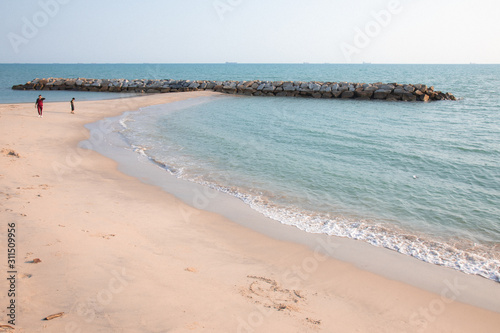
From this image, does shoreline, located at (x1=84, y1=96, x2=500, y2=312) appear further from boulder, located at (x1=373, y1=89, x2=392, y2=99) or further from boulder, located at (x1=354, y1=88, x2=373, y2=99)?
boulder, located at (x1=373, y1=89, x2=392, y2=99)

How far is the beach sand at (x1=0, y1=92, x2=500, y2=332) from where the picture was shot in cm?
502

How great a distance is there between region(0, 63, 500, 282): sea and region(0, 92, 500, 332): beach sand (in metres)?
1.52

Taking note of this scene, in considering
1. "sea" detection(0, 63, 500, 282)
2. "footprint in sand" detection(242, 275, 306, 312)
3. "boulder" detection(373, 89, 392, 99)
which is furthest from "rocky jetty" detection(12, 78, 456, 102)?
"footprint in sand" detection(242, 275, 306, 312)

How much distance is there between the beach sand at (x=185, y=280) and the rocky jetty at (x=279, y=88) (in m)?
33.0

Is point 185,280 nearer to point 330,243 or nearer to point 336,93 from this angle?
point 330,243

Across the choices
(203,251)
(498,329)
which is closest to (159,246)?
(203,251)

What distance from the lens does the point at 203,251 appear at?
7336 mm

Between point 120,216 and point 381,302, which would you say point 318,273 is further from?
point 120,216

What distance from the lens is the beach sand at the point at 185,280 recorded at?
5.02 meters

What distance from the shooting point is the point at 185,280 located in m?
6.03

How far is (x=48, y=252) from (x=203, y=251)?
301 centimetres

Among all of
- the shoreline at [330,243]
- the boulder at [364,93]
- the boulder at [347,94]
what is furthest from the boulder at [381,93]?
the shoreline at [330,243]

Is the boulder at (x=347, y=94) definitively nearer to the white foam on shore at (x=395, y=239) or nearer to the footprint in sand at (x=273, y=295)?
the white foam on shore at (x=395, y=239)

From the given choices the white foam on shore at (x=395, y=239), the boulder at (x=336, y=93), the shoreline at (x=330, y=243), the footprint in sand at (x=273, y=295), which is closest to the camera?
the footprint in sand at (x=273, y=295)
